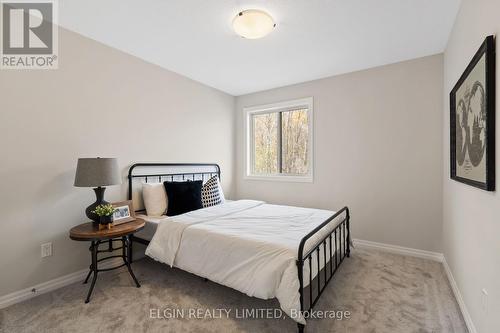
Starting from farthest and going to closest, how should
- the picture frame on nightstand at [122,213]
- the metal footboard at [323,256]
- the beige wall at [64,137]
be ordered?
the picture frame on nightstand at [122,213] → the beige wall at [64,137] → the metal footboard at [323,256]

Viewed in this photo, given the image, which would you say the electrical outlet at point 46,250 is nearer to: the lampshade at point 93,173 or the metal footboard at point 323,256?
the lampshade at point 93,173

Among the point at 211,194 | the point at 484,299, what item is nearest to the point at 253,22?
the point at 211,194

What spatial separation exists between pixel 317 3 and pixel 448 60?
5.69 feet

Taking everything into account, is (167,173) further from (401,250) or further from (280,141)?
(401,250)

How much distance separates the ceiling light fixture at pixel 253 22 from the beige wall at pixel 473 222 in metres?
1.49

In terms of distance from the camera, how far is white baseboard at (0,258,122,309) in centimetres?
202

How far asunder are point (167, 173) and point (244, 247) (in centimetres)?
197

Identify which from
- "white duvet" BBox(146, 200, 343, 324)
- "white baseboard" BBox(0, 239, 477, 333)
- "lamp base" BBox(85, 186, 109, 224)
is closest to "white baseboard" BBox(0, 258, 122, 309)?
"white baseboard" BBox(0, 239, 477, 333)

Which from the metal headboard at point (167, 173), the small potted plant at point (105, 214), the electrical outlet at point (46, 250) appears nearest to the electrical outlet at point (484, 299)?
the small potted plant at point (105, 214)

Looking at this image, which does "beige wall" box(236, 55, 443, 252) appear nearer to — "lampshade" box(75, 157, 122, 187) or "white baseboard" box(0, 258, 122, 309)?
"lampshade" box(75, 157, 122, 187)

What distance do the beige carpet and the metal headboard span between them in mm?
1084

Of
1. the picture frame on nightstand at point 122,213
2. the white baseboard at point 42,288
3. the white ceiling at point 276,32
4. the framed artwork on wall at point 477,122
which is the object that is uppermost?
the white ceiling at point 276,32

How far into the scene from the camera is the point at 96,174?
2.17 m

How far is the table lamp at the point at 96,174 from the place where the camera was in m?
2.14
